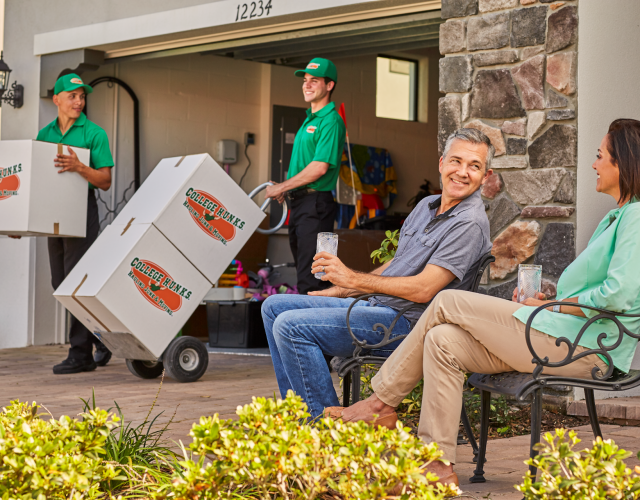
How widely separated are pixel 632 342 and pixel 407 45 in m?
4.42

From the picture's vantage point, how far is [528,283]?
8.45 feet

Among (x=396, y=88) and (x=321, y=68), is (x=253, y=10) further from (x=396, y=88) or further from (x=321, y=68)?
(x=396, y=88)

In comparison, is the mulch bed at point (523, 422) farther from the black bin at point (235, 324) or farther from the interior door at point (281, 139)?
the interior door at point (281, 139)

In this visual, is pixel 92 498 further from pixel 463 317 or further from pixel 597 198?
pixel 597 198

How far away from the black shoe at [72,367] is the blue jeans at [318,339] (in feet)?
9.53

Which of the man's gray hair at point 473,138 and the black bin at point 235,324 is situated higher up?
the man's gray hair at point 473,138

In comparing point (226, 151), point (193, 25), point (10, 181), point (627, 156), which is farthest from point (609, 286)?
point (226, 151)

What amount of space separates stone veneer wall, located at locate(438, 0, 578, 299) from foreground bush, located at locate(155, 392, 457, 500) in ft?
7.46

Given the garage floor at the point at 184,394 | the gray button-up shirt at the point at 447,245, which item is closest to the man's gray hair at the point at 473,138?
the gray button-up shirt at the point at 447,245

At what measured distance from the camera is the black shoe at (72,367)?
5.41m

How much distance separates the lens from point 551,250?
3.94m

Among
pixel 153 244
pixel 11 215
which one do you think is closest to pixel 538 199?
pixel 153 244

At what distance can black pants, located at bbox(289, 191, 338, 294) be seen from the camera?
4.95 meters

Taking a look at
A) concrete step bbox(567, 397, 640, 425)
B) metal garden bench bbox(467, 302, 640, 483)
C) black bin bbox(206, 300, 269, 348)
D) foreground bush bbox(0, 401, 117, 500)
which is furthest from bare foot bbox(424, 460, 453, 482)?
black bin bbox(206, 300, 269, 348)
